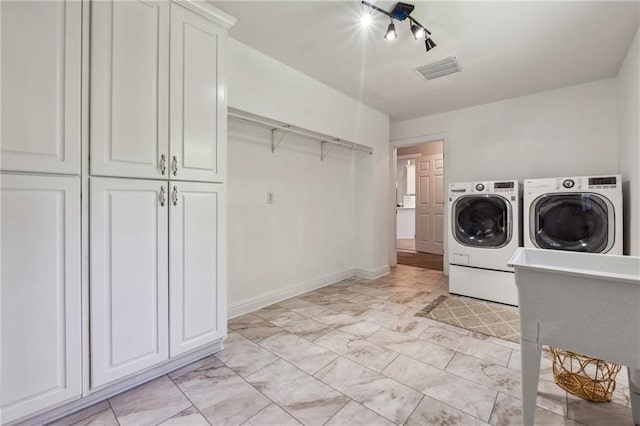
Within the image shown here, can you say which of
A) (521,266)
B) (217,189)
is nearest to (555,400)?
(521,266)

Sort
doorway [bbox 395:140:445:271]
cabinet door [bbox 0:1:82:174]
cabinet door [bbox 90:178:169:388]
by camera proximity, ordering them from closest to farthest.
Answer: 1. cabinet door [bbox 0:1:82:174]
2. cabinet door [bbox 90:178:169:388]
3. doorway [bbox 395:140:445:271]

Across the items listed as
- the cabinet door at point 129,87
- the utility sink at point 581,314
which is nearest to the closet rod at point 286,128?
the cabinet door at point 129,87

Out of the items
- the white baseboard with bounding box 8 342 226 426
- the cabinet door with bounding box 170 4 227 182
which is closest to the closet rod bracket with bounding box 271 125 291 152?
the cabinet door with bounding box 170 4 227 182

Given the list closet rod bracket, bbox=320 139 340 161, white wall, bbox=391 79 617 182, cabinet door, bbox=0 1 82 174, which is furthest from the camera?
closet rod bracket, bbox=320 139 340 161

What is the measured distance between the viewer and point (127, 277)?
1.52 m

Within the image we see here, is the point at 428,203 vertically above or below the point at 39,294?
above

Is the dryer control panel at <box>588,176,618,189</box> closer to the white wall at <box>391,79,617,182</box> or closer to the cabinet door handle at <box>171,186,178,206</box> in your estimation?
the white wall at <box>391,79,617,182</box>

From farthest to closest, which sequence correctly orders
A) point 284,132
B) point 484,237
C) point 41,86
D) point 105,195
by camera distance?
point 484,237
point 284,132
point 105,195
point 41,86

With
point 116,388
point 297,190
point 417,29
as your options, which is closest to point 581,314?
point 417,29

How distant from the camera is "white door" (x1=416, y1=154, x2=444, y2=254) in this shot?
19.1ft

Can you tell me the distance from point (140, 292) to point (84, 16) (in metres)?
1.44

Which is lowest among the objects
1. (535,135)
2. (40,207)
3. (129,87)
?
(40,207)

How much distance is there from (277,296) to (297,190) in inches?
48.1

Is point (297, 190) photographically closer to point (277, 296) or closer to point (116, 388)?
point (277, 296)
